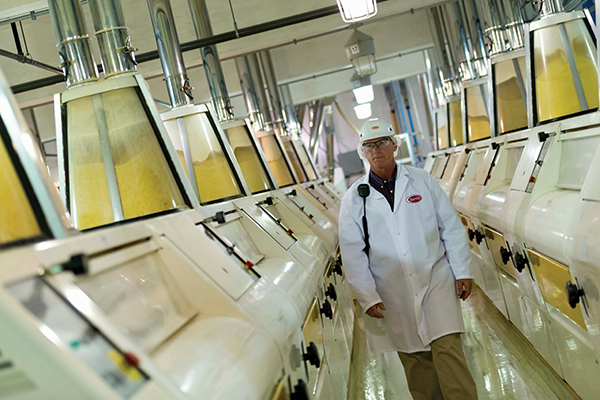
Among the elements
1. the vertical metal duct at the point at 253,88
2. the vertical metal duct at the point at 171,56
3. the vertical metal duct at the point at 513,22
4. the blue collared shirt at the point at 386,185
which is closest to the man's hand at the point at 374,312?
the blue collared shirt at the point at 386,185

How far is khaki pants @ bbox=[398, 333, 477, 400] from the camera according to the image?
2.72 metres

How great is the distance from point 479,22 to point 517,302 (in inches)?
186

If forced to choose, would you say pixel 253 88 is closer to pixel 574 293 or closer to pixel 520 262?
pixel 520 262

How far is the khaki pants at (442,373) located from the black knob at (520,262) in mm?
554

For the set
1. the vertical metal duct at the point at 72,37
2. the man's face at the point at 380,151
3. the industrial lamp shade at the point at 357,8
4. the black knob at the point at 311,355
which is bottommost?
the black knob at the point at 311,355

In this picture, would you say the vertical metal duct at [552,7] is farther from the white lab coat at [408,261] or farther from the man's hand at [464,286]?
the man's hand at [464,286]

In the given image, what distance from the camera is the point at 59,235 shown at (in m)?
1.28

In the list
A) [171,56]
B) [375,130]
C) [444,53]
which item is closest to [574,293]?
[375,130]

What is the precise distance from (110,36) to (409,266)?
177 centimetres

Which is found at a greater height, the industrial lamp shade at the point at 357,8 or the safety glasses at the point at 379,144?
the industrial lamp shade at the point at 357,8

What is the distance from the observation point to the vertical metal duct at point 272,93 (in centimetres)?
861

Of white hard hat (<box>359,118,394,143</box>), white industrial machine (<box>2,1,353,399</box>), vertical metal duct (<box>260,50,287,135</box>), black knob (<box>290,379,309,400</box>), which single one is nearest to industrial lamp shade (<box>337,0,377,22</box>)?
white hard hat (<box>359,118,394,143</box>)

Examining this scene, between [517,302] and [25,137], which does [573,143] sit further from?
[25,137]

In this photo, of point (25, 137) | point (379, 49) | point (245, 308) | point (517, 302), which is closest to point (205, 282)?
point (245, 308)
